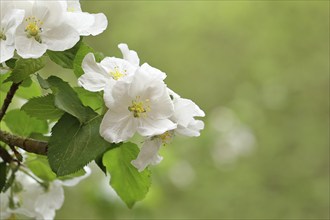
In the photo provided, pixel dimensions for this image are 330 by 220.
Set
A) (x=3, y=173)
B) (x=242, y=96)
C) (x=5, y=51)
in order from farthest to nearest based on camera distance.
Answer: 1. (x=242, y=96)
2. (x=3, y=173)
3. (x=5, y=51)

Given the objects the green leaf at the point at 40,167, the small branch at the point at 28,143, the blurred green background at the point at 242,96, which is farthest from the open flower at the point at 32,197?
the blurred green background at the point at 242,96

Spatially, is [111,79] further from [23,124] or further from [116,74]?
[23,124]

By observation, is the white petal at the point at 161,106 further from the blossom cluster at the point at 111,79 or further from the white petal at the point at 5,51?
the white petal at the point at 5,51

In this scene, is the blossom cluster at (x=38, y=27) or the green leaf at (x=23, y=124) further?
the green leaf at (x=23, y=124)

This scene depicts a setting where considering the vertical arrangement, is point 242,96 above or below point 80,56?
below

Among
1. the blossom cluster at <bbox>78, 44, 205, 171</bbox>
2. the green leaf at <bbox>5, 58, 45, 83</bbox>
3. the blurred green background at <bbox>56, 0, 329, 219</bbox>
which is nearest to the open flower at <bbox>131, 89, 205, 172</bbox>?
the blossom cluster at <bbox>78, 44, 205, 171</bbox>

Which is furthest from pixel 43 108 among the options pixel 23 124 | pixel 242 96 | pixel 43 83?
pixel 242 96

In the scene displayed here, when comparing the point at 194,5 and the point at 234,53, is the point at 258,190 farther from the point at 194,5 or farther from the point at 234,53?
the point at 194,5

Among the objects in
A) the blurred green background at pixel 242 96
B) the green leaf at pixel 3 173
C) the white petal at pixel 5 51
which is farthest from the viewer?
the blurred green background at pixel 242 96
